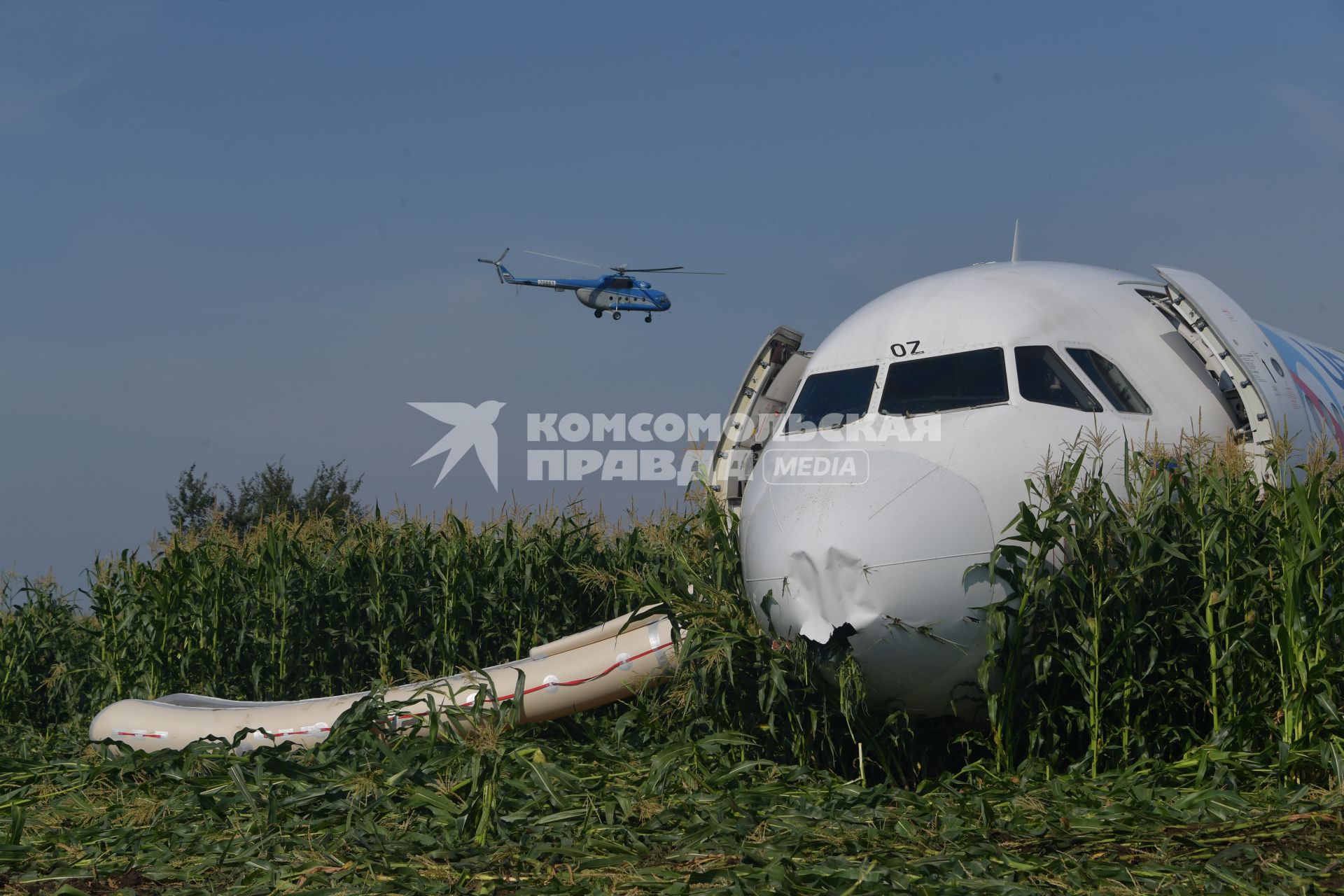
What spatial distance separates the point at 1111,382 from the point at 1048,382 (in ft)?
1.84

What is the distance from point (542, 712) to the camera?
37.0 ft

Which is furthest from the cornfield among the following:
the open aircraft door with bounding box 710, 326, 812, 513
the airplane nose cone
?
the open aircraft door with bounding box 710, 326, 812, 513

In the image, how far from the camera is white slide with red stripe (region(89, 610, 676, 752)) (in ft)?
36.4

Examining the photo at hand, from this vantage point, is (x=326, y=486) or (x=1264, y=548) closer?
(x=1264, y=548)

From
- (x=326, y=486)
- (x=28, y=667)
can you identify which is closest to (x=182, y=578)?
(x=28, y=667)

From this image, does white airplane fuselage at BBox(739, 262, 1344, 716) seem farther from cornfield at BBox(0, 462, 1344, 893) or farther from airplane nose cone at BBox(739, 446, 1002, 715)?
cornfield at BBox(0, 462, 1344, 893)

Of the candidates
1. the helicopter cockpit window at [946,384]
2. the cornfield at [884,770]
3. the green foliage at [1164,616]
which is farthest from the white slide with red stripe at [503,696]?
the green foliage at [1164,616]

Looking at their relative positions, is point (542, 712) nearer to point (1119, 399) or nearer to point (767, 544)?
point (767, 544)

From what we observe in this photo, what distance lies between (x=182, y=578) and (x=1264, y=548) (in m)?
12.3

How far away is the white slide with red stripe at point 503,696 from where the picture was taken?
11.1 metres

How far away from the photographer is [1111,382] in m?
8.93

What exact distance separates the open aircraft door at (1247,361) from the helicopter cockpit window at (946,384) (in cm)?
180

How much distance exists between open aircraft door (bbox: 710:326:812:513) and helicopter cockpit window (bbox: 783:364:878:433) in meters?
2.00

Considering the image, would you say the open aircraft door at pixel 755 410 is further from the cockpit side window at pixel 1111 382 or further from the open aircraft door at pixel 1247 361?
the open aircraft door at pixel 1247 361
